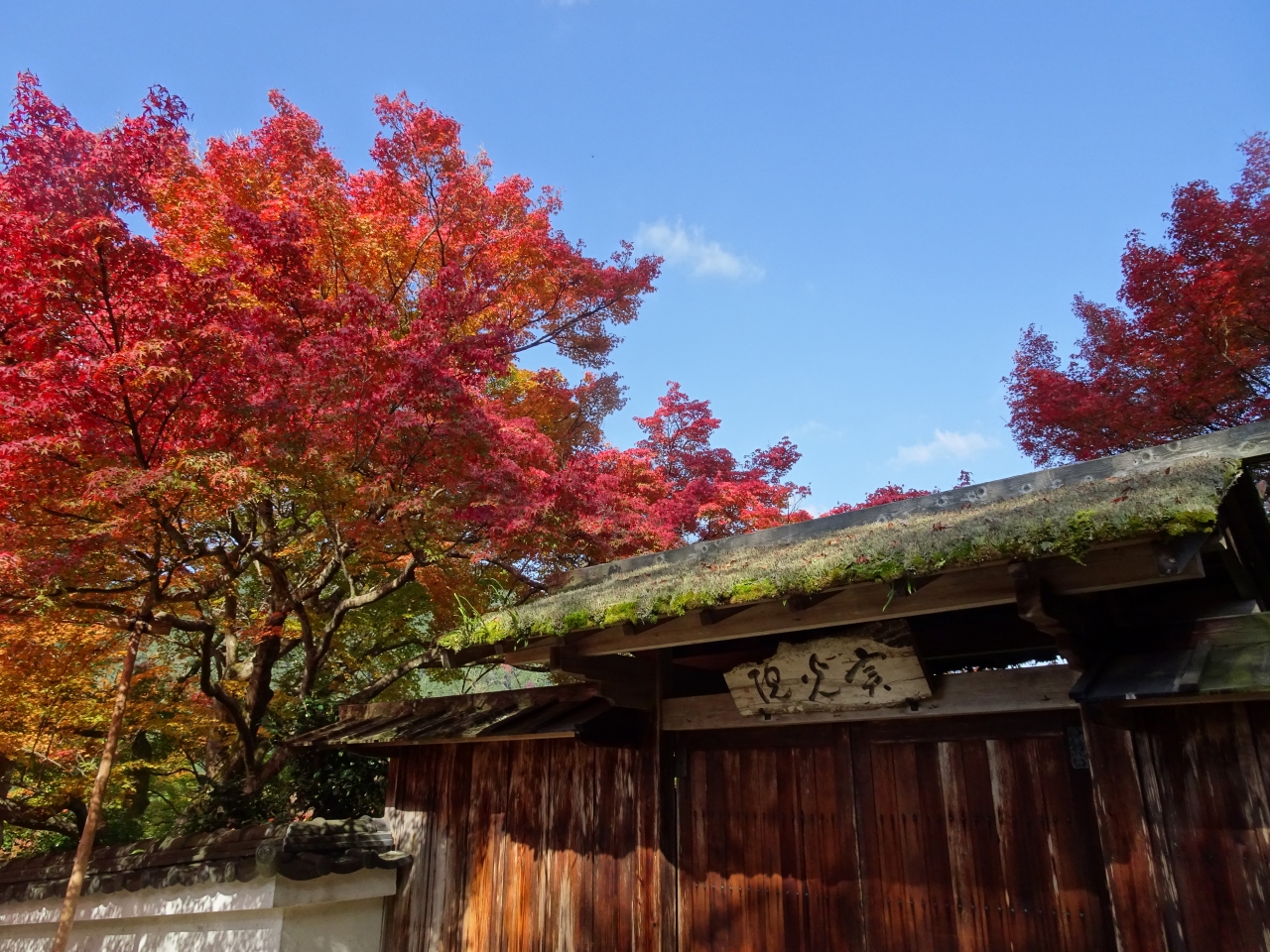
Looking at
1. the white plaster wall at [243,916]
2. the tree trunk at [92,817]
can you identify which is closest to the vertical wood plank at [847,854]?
the white plaster wall at [243,916]

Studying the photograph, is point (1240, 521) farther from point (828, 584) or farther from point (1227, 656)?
point (828, 584)

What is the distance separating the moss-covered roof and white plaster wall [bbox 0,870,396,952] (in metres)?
3.43

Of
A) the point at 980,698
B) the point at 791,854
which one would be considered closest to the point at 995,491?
the point at 980,698

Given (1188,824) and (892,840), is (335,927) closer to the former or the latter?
(892,840)

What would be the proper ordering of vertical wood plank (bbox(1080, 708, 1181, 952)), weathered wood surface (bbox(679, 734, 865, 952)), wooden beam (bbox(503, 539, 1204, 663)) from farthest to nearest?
weathered wood surface (bbox(679, 734, 865, 952)) → vertical wood plank (bbox(1080, 708, 1181, 952)) → wooden beam (bbox(503, 539, 1204, 663))

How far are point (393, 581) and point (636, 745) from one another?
5.21 m

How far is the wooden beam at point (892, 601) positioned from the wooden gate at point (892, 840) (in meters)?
1.21

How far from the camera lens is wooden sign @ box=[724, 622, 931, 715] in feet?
16.6

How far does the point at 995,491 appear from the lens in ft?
19.9

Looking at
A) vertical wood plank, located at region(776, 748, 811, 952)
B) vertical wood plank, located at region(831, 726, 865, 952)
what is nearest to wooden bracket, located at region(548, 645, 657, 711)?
vertical wood plank, located at region(776, 748, 811, 952)

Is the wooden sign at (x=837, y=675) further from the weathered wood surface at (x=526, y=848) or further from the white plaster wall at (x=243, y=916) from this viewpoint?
the white plaster wall at (x=243, y=916)

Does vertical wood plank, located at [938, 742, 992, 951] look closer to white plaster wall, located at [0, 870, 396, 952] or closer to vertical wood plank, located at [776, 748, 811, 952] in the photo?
vertical wood plank, located at [776, 748, 811, 952]

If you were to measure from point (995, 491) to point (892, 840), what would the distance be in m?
2.73

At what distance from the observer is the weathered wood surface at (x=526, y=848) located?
6.24m
